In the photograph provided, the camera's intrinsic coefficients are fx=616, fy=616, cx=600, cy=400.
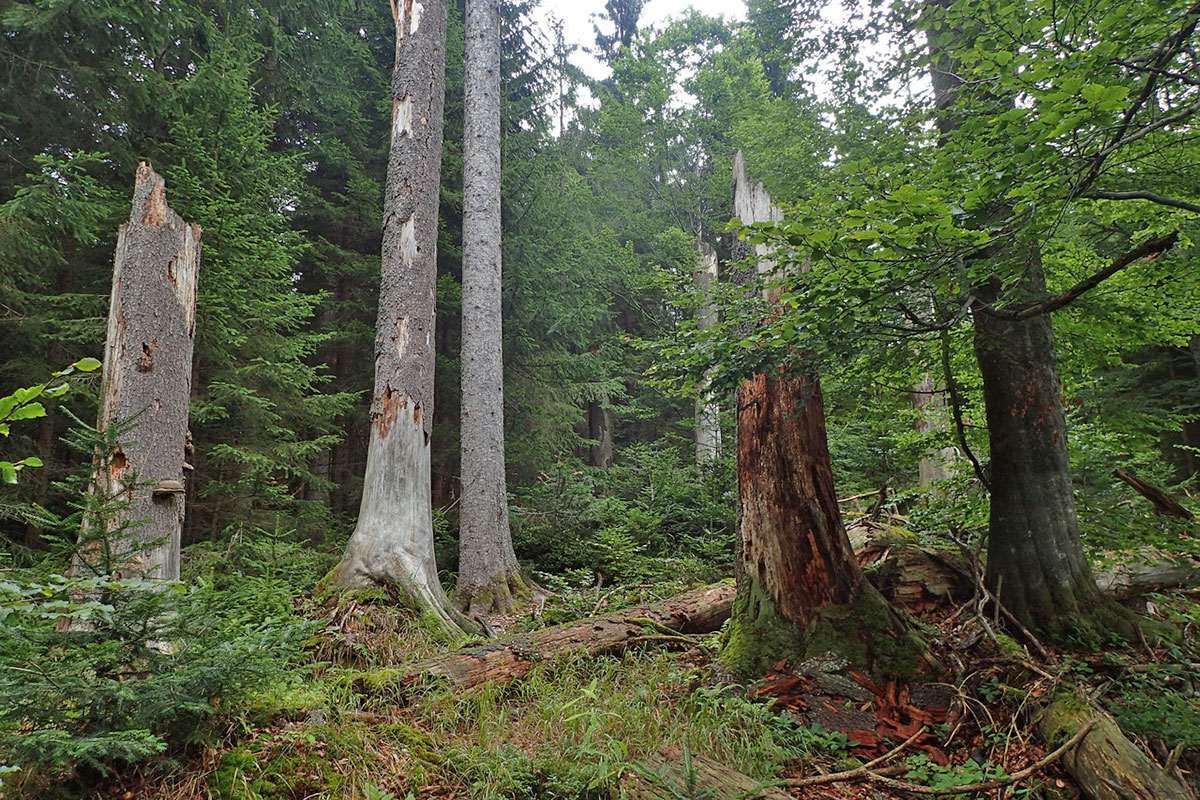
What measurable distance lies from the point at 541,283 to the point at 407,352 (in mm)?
4753

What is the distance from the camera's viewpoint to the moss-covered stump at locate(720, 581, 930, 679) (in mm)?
3938

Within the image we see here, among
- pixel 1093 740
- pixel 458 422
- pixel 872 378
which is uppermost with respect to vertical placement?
pixel 458 422

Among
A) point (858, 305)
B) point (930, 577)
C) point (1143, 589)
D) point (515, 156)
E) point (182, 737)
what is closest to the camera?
point (182, 737)

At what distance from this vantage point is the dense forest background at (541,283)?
9.89 feet

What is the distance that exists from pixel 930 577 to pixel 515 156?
29.9 ft

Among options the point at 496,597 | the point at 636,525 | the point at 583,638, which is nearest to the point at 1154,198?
the point at 583,638

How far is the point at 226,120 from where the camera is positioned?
650cm

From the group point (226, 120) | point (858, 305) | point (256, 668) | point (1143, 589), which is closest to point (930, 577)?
point (1143, 589)

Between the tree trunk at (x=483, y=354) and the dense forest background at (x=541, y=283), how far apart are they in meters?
1.07

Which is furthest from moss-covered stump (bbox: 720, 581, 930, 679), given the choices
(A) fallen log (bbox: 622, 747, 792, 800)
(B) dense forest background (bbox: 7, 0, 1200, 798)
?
(A) fallen log (bbox: 622, 747, 792, 800)

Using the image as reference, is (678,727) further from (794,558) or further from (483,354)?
(483,354)

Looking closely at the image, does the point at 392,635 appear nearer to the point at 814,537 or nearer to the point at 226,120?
the point at 814,537

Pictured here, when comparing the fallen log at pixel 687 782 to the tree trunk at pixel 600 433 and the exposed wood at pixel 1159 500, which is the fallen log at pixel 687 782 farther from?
the tree trunk at pixel 600 433

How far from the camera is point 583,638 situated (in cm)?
456
